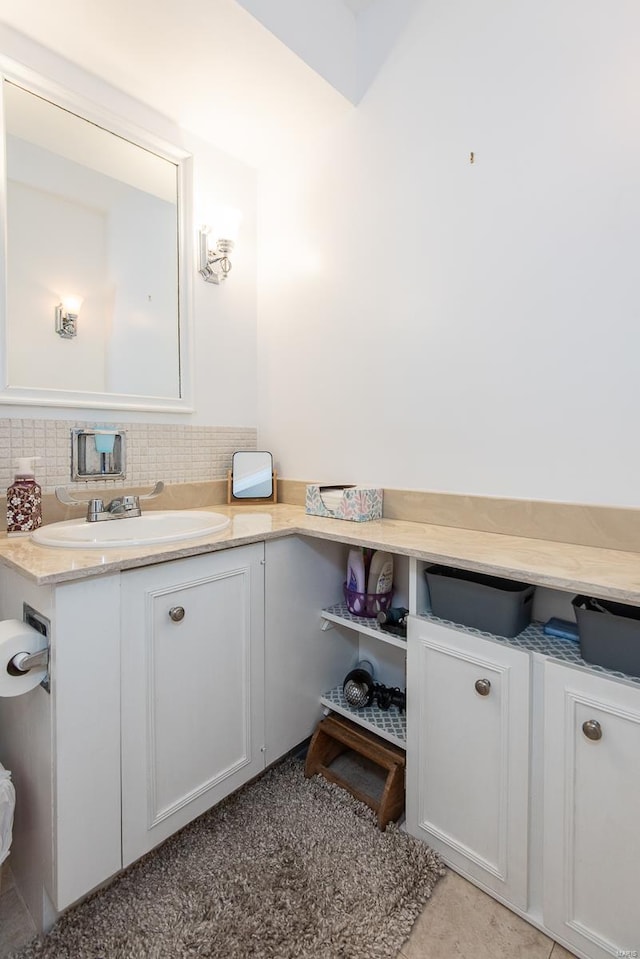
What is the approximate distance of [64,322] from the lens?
57.1 inches

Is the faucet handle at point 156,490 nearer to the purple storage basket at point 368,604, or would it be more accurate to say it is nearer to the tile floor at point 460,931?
the purple storage basket at point 368,604

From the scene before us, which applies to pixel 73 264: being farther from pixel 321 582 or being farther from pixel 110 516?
pixel 321 582

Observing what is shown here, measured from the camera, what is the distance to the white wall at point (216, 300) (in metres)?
1.57

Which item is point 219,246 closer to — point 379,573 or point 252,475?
point 252,475

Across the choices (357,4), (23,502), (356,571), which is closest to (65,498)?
(23,502)

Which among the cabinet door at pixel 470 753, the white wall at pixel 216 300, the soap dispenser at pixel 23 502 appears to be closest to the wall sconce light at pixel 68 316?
the white wall at pixel 216 300

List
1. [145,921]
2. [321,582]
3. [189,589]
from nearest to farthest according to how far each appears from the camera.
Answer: [145,921] → [189,589] → [321,582]

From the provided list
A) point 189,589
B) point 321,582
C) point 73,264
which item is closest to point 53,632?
point 189,589

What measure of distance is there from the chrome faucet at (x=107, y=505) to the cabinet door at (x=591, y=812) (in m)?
1.24

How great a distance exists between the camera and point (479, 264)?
4.53 feet

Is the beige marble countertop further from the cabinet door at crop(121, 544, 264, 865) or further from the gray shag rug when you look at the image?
the gray shag rug

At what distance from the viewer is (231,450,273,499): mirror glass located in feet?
6.22

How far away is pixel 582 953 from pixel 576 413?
47.1 inches

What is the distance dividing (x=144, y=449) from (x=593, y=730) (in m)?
1.52
